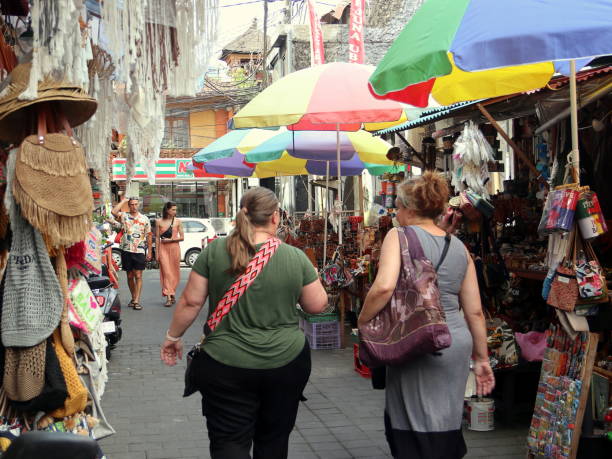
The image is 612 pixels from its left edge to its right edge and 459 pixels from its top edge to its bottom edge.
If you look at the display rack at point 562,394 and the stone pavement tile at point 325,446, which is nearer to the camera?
the display rack at point 562,394

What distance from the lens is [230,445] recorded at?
3785 millimetres

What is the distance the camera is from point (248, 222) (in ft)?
12.8

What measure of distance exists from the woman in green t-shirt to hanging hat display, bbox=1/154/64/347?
69 cm

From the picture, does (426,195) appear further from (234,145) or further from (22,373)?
(234,145)

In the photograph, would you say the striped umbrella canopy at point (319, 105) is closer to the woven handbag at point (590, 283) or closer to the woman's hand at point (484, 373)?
the woven handbag at point (590, 283)

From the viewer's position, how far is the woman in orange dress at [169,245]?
1266 cm

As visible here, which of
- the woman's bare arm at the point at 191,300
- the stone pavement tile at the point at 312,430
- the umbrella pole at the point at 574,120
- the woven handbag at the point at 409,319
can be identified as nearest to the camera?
the woven handbag at the point at 409,319

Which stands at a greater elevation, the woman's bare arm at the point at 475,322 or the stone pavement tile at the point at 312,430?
the woman's bare arm at the point at 475,322

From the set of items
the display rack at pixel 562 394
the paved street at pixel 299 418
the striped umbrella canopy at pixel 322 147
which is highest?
the striped umbrella canopy at pixel 322 147

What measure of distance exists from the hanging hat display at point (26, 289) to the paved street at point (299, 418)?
78.8 inches

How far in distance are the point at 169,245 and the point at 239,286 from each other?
9.30 meters

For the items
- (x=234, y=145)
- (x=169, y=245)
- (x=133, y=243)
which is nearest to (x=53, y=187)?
(x=234, y=145)

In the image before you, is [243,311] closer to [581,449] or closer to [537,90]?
[581,449]

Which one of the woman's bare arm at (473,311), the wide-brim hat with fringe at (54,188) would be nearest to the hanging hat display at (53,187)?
the wide-brim hat with fringe at (54,188)
